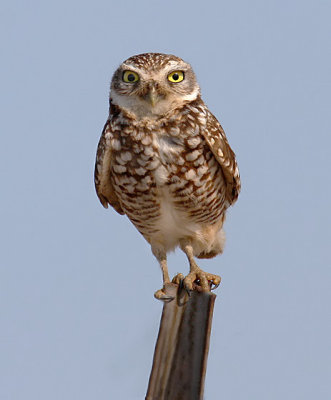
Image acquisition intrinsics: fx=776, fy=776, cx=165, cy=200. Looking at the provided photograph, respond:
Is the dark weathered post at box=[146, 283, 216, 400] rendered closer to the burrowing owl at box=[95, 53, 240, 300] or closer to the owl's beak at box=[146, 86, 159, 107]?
the burrowing owl at box=[95, 53, 240, 300]

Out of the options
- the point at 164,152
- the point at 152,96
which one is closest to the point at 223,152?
the point at 164,152

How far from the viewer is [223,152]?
231 inches

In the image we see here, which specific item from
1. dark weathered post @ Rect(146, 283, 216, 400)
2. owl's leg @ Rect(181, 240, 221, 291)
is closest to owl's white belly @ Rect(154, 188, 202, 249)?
owl's leg @ Rect(181, 240, 221, 291)

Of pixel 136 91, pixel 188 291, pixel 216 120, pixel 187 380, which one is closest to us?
pixel 187 380

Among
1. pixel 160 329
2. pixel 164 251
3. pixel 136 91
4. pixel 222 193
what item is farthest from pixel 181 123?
pixel 160 329

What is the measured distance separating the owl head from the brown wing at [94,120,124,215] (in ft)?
0.91

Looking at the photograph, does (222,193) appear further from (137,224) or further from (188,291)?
(188,291)

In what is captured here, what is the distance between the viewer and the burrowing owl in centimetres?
562

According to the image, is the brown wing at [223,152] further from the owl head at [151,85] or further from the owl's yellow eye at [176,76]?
the owl's yellow eye at [176,76]

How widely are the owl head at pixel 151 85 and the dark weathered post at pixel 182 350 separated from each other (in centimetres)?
166

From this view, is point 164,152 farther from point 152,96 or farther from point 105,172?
point 105,172

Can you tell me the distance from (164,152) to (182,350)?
179cm

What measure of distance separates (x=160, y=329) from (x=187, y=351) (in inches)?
8.1

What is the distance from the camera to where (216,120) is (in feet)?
20.0
